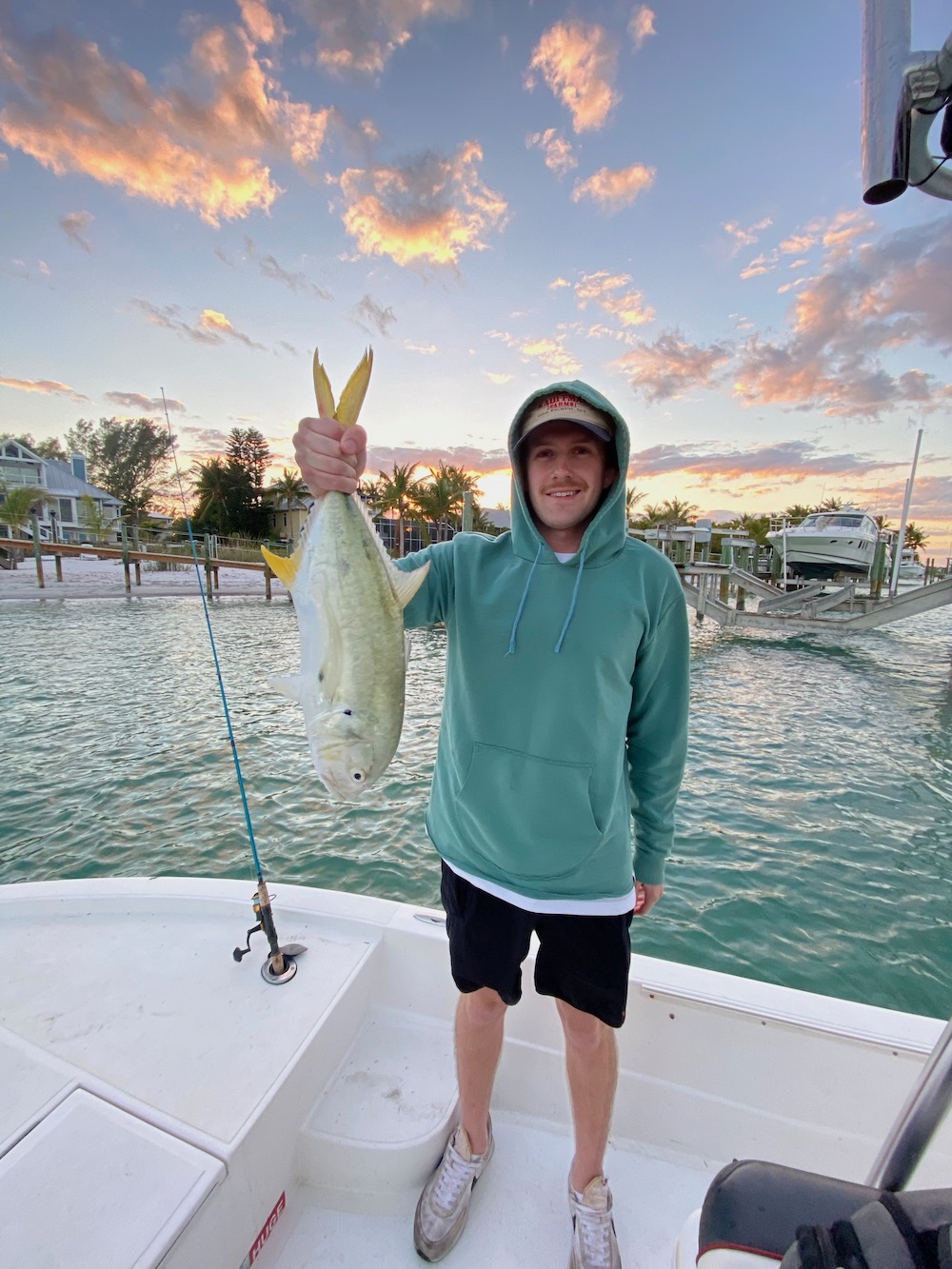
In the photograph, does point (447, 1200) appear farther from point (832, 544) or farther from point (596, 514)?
point (832, 544)

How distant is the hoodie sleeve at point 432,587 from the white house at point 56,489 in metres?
49.8

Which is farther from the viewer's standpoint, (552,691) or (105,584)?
(105,584)

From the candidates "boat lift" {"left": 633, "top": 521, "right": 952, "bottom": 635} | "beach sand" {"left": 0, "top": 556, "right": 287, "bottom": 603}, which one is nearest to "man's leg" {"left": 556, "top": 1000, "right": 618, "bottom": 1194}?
"boat lift" {"left": 633, "top": 521, "right": 952, "bottom": 635}

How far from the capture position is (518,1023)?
2.41m

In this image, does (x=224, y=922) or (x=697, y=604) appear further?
(x=697, y=604)

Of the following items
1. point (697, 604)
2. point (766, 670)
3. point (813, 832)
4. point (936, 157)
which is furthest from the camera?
point (697, 604)

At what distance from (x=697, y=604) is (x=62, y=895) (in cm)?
2035

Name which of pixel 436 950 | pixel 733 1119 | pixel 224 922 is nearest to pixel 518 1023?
pixel 436 950

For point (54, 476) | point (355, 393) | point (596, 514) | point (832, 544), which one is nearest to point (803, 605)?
point (832, 544)

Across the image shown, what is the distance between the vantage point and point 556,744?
1.77 meters

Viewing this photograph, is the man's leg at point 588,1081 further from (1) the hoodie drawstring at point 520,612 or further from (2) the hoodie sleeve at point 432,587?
(2) the hoodie sleeve at point 432,587

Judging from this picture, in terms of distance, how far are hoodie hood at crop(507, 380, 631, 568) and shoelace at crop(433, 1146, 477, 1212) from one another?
2.08 m

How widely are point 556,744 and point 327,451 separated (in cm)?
107

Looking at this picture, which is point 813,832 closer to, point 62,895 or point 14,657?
point 62,895
